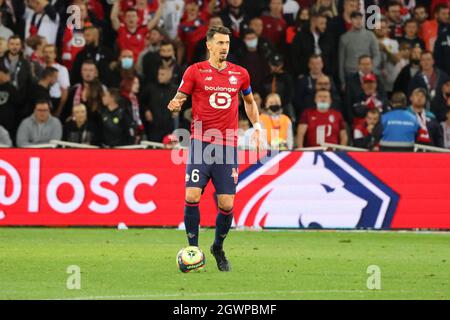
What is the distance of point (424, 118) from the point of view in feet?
76.6

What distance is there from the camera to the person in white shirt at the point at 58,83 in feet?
78.0

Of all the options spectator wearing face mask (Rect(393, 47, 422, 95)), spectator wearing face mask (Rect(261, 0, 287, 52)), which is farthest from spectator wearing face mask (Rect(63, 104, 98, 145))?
spectator wearing face mask (Rect(393, 47, 422, 95))

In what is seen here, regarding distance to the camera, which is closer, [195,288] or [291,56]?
[195,288]

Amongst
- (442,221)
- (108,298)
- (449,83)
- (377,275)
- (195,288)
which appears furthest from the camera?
(449,83)

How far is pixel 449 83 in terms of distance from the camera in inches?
970

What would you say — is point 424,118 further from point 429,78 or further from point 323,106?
point 323,106

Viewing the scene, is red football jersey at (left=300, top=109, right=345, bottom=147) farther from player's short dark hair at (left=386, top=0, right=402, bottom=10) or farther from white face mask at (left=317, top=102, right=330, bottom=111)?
player's short dark hair at (left=386, top=0, right=402, bottom=10)

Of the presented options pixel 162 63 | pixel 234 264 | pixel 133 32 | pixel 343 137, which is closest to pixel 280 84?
pixel 343 137

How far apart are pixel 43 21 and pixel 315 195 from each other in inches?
269

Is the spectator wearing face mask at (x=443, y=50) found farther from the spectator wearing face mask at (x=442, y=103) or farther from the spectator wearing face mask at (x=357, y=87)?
the spectator wearing face mask at (x=357, y=87)

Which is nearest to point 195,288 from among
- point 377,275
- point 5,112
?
point 377,275

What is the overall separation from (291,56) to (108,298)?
45.5ft

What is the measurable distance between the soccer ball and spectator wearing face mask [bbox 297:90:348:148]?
9.28 metres

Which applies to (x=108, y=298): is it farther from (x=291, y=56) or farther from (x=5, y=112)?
(x=291, y=56)
